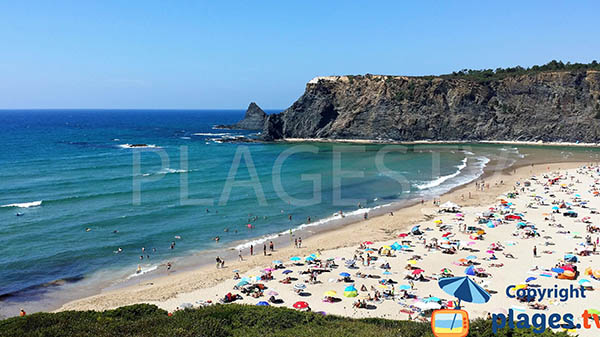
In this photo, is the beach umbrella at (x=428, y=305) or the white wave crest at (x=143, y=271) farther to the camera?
the white wave crest at (x=143, y=271)

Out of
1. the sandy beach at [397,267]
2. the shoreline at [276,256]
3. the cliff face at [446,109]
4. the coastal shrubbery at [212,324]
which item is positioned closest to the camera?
the coastal shrubbery at [212,324]

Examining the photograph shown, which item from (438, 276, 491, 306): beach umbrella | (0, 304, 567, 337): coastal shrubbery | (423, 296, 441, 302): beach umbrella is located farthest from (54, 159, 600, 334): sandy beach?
(438, 276, 491, 306): beach umbrella

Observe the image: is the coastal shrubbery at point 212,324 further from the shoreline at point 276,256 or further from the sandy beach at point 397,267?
the shoreline at point 276,256

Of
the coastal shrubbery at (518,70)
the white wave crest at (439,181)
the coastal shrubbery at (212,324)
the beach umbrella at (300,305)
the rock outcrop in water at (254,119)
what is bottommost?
the beach umbrella at (300,305)

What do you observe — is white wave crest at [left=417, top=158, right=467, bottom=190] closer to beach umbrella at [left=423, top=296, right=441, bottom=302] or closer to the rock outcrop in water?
beach umbrella at [left=423, top=296, right=441, bottom=302]

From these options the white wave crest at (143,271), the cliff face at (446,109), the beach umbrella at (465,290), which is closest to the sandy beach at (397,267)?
the white wave crest at (143,271)

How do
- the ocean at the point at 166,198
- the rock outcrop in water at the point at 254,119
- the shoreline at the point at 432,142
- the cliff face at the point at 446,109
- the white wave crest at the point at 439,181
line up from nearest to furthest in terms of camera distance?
the ocean at the point at 166,198 → the white wave crest at the point at 439,181 → the shoreline at the point at 432,142 → the cliff face at the point at 446,109 → the rock outcrop in water at the point at 254,119

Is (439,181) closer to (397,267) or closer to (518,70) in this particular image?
(397,267)
